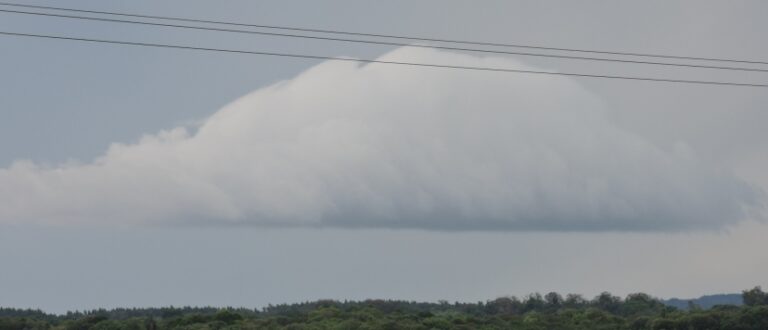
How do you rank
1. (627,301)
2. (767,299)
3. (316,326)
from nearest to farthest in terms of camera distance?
(316,326)
(767,299)
(627,301)

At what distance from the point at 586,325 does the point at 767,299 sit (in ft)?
128

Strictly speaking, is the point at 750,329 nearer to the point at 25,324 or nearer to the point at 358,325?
the point at 358,325

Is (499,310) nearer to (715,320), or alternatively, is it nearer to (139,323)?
(715,320)

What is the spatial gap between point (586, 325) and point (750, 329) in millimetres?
13111

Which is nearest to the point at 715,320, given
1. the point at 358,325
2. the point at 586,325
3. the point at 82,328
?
the point at 586,325

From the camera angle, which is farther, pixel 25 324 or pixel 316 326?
pixel 25 324

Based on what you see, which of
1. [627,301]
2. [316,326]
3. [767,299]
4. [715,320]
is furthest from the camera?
[627,301]

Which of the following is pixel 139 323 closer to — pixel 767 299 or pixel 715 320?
pixel 715 320

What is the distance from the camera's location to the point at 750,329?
315 feet

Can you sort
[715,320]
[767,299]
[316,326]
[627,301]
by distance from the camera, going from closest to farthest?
[316,326] → [715,320] → [767,299] → [627,301]

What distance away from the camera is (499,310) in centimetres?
15700

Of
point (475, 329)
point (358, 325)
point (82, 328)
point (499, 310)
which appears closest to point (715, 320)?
point (475, 329)


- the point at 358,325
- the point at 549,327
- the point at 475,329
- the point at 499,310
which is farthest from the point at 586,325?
the point at 499,310

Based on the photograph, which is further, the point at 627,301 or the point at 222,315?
the point at 627,301
